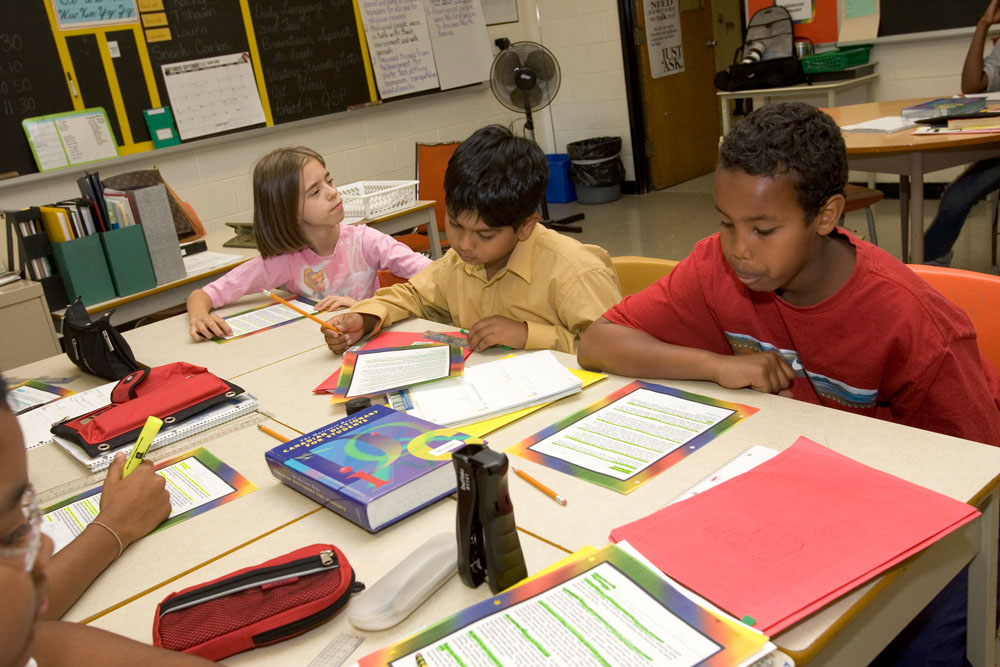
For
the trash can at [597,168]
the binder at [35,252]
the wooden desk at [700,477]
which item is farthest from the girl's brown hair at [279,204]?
the trash can at [597,168]

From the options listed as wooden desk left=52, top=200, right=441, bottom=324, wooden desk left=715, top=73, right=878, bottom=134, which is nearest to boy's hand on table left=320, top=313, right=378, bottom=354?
wooden desk left=52, top=200, right=441, bottom=324

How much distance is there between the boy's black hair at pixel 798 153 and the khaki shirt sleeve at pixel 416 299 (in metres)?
1.01

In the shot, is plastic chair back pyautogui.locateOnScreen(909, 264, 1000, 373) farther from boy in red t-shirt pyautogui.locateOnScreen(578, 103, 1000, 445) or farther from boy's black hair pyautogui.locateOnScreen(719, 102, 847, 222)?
boy's black hair pyautogui.locateOnScreen(719, 102, 847, 222)

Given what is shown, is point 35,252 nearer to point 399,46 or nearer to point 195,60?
point 195,60

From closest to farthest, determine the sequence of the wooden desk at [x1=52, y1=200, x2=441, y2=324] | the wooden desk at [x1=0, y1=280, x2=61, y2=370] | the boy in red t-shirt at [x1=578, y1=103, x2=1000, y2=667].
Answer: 1. the boy in red t-shirt at [x1=578, y1=103, x2=1000, y2=667]
2. the wooden desk at [x1=0, y1=280, x2=61, y2=370]
3. the wooden desk at [x1=52, y1=200, x2=441, y2=324]

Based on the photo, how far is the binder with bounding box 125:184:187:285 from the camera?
2783 millimetres

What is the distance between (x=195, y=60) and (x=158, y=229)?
1946mm

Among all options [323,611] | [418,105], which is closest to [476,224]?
[323,611]

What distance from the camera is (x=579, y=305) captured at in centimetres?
181

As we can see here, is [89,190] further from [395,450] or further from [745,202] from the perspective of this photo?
[745,202]

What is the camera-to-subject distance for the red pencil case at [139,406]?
59.1 inches

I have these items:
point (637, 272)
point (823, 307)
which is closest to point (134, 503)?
point (823, 307)

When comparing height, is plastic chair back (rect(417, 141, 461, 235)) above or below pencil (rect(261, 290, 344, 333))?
above

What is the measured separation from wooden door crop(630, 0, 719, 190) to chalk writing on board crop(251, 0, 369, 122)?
7.58 feet
